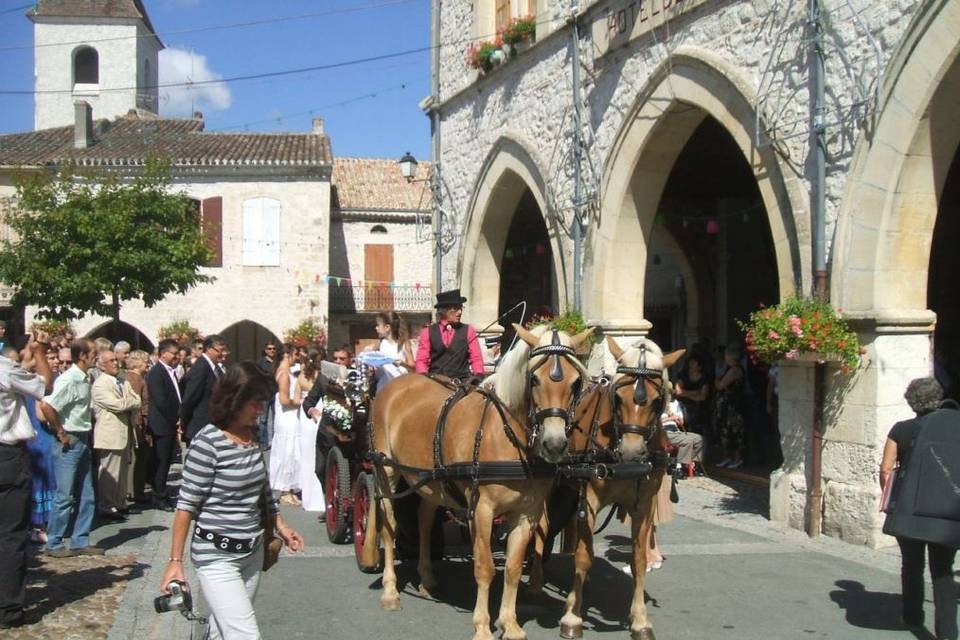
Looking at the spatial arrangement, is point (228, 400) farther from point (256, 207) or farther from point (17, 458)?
point (256, 207)

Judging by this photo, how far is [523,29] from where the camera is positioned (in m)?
14.6

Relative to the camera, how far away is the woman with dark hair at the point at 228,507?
415cm

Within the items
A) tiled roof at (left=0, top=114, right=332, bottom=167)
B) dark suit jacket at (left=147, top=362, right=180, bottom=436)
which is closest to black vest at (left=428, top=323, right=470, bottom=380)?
dark suit jacket at (left=147, top=362, right=180, bottom=436)

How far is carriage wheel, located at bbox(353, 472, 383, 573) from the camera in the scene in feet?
23.8

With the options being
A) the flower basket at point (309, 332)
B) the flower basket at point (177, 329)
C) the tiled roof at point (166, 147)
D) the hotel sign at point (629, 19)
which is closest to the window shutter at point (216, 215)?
the tiled roof at point (166, 147)

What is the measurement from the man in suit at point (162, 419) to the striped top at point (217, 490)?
680 cm

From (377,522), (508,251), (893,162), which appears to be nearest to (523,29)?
(508,251)

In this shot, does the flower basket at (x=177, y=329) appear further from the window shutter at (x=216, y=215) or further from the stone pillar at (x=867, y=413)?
the stone pillar at (x=867, y=413)

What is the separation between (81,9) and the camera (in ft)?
153

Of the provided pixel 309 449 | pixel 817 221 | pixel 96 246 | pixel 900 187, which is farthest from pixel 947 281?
pixel 96 246

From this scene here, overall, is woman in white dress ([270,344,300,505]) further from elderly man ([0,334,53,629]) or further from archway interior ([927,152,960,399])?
archway interior ([927,152,960,399])

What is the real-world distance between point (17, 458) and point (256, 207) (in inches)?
981

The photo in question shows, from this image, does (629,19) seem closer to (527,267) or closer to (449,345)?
(449,345)

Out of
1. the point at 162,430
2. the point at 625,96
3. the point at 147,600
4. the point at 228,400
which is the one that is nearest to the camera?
the point at 228,400
